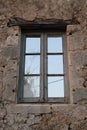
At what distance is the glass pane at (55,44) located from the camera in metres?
4.18

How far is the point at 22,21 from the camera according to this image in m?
4.26

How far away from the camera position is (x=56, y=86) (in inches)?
154

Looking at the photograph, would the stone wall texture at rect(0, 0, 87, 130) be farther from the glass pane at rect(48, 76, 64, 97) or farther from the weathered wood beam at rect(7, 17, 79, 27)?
the glass pane at rect(48, 76, 64, 97)

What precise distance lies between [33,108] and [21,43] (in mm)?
1108

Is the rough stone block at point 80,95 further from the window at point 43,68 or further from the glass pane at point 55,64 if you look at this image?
the glass pane at point 55,64

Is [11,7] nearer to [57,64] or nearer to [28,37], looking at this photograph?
[28,37]

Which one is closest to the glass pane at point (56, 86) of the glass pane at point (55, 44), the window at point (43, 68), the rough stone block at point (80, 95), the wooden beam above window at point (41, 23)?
the window at point (43, 68)

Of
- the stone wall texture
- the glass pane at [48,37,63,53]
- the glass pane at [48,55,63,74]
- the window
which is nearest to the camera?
the stone wall texture

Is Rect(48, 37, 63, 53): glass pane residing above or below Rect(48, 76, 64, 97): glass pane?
above

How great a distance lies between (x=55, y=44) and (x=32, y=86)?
770 millimetres

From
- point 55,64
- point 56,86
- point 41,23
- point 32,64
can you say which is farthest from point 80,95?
point 41,23

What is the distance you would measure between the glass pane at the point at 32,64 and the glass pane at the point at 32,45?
4.1 inches

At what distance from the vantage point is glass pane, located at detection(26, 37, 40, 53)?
418 cm

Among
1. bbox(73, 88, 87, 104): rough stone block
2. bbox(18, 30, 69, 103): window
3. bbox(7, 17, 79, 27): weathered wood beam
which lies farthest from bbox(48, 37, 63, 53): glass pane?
bbox(73, 88, 87, 104): rough stone block
